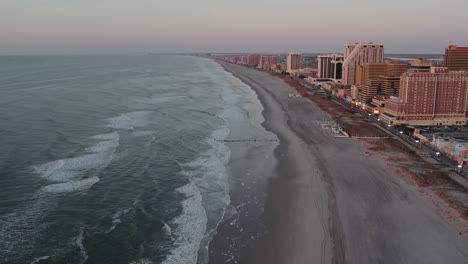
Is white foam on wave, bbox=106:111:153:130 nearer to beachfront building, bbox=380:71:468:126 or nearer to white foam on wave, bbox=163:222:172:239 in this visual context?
white foam on wave, bbox=163:222:172:239

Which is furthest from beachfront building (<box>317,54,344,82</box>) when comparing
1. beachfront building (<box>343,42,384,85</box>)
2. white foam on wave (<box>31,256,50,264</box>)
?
white foam on wave (<box>31,256,50,264</box>)

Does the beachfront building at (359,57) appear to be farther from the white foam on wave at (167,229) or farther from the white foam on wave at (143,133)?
the white foam on wave at (167,229)

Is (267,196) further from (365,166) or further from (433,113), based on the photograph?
(433,113)

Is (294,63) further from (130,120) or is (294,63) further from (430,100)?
(130,120)

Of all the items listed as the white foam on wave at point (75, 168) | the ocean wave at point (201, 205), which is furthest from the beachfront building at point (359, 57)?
the white foam on wave at point (75, 168)

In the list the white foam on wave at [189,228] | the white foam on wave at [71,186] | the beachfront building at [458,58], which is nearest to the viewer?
the white foam on wave at [189,228]

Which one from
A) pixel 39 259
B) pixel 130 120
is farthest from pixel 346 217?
pixel 130 120
